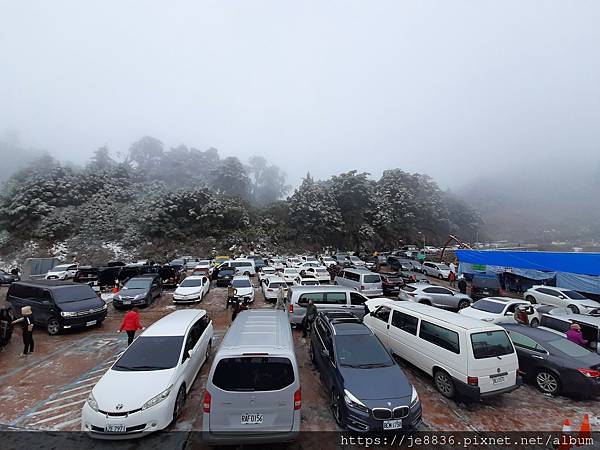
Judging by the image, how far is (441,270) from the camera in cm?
2753

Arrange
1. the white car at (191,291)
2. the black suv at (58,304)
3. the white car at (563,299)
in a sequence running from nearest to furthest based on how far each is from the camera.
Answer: the black suv at (58,304)
the white car at (563,299)
the white car at (191,291)

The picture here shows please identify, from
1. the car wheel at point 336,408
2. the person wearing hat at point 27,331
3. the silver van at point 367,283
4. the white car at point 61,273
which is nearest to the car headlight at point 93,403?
the car wheel at point 336,408

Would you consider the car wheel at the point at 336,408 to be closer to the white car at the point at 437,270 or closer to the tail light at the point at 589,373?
the tail light at the point at 589,373

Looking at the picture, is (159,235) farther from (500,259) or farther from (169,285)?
(500,259)

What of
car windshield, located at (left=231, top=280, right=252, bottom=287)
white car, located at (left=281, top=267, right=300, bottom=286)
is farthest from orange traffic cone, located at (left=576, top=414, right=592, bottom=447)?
white car, located at (left=281, top=267, right=300, bottom=286)

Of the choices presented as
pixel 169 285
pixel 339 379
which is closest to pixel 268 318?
pixel 339 379

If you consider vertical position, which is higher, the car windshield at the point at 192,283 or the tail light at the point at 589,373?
the car windshield at the point at 192,283

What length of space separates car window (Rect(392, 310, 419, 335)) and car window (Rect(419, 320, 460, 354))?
0.87 ft

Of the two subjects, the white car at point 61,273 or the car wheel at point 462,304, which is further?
the white car at point 61,273

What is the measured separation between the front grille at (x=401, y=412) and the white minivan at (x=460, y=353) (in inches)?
82.2

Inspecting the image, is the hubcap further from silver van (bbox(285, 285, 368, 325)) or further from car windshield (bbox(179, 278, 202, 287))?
car windshield (bbox(179, 278, 202, 287))

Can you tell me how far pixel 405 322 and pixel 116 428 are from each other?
6.88 metres

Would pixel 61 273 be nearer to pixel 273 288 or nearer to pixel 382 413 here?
pixel 273 288

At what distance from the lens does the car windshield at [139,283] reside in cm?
1563
